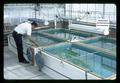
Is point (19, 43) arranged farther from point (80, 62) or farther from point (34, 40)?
point (80, 62)

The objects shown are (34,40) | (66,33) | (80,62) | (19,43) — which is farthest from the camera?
(66,33)

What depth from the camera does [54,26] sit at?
534 centimetres

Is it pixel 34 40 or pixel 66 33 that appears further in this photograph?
pixel 66 33

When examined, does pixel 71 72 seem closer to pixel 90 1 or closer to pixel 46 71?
pixel 46 71

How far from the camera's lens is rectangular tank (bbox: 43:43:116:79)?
226 cm

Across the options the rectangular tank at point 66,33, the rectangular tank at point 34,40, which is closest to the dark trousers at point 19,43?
the rectangular tank at point 34,40

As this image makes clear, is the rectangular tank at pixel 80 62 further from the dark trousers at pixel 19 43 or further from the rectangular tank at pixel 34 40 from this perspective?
the dark trousers at pixel 19 43

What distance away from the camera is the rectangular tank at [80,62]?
7.40 ft

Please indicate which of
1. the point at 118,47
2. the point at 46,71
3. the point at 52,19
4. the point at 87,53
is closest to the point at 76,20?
the point at 52,19

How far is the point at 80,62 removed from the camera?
2.80 meters

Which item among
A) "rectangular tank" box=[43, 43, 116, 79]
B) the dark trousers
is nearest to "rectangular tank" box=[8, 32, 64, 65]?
the dark trousers

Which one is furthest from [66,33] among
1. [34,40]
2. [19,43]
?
[19,43]

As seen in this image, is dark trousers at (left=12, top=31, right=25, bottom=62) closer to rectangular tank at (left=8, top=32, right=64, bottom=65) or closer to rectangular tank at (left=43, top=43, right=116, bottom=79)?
rectangular tank at (left=8, top=32, right=64, bottom=65)

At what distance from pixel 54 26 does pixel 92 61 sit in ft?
8.12
